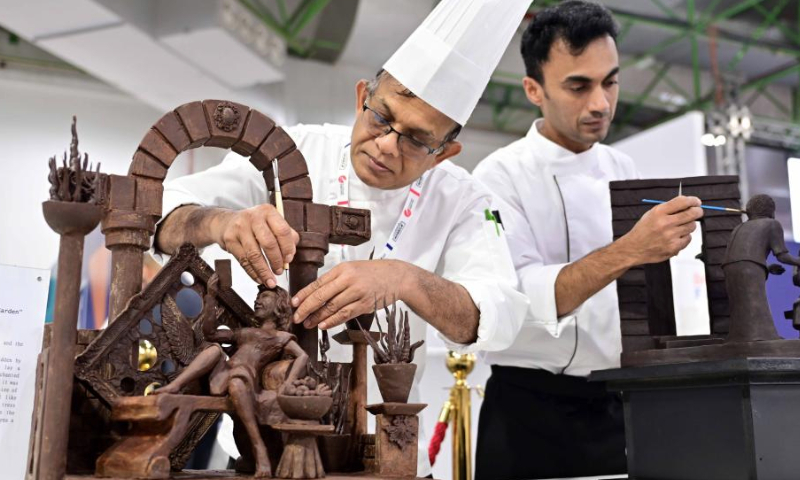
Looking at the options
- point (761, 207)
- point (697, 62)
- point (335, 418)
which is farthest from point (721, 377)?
point (697, 62)

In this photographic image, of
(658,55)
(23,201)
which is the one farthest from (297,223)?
(658,55)

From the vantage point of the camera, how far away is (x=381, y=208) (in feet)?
6.09

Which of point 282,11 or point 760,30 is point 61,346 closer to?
point 282,11

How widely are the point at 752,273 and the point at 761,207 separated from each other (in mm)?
143

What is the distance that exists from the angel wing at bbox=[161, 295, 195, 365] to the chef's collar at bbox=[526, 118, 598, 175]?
133 centimetres

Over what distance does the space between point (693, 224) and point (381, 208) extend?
25.5 inches

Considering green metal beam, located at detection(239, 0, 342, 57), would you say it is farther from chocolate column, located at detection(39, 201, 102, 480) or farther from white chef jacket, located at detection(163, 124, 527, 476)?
chocolate column, located at detection(39, 201, 102, 480)

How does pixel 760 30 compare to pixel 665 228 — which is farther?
pixel 760 30

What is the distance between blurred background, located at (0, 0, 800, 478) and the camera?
547 centimetres

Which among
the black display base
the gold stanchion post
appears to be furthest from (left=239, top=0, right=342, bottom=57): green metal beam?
the black display base

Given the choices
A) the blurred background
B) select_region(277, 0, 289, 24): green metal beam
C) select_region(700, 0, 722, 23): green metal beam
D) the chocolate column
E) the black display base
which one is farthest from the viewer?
select_region(700, 0, 722, 23): green metal beam

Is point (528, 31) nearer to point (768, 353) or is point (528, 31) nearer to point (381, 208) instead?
point (381, 208)

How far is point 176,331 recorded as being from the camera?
129cm

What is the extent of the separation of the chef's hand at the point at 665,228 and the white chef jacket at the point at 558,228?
292 mm
